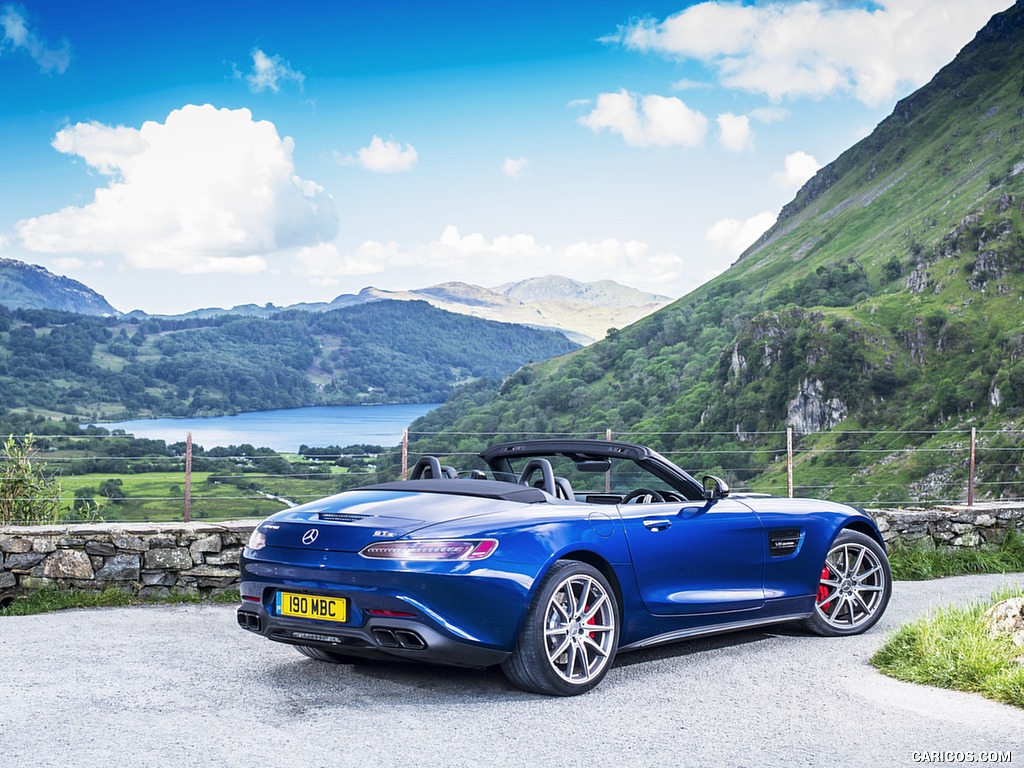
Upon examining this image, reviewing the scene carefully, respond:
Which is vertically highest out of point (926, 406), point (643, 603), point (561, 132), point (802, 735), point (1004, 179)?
point (561, 132)

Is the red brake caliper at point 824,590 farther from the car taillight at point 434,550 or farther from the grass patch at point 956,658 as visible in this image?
the car taillight at point 434,550

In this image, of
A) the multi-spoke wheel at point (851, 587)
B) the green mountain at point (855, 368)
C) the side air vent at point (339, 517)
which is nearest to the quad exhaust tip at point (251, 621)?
the side air vent at point (339, 517)

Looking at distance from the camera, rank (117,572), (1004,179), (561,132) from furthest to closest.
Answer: (561,132) → (1004,179) → (117,572)

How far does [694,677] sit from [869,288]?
5841 inches

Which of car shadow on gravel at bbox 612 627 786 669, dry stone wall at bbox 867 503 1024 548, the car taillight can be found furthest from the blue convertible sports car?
dry stone wall at bbox 867 503 1024 548

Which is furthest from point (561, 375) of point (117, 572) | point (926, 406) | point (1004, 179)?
point (117, 572)

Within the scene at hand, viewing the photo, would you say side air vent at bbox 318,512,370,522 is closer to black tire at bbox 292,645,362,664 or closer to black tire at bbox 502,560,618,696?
black tire at bbox 502,560,618,696

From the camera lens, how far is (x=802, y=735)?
507 cm

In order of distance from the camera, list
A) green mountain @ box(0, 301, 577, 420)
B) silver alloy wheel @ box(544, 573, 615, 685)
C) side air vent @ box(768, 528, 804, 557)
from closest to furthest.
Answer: silver alloy wheel @ box(544, 573, 615, 685) < side air vent @ box(768, 528, 804, 557) < green mountain @ box(0, 301, 577, 420)

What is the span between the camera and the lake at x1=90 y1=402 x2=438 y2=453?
327ft

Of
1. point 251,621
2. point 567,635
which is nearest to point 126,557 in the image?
point 251,621

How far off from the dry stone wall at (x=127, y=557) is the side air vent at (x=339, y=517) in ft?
11.7

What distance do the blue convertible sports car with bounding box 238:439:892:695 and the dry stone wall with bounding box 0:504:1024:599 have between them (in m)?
2.58

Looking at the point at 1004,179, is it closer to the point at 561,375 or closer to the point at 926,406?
the point at 926,406
